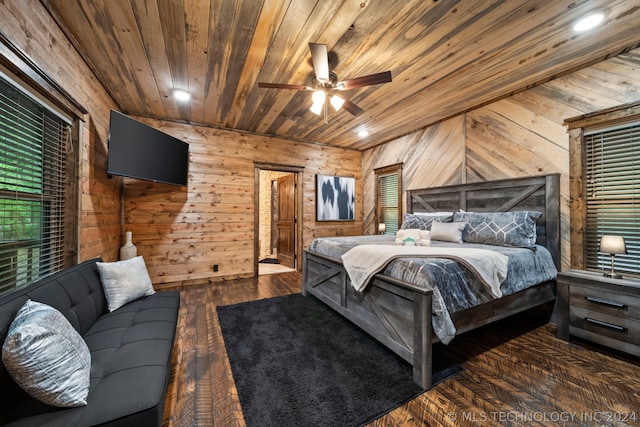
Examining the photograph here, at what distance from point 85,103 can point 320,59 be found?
8.06 ft

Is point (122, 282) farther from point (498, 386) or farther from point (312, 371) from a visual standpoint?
point (498, 386)

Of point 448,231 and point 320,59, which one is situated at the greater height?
point 320,59

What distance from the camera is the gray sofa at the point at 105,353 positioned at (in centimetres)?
96

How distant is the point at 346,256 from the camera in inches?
101

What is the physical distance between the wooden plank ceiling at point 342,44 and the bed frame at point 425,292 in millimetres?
1312

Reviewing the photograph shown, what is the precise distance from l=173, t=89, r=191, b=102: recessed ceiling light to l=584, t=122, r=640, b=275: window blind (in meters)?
4.74

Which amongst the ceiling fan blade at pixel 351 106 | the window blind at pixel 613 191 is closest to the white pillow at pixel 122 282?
the ceiling fan blade at pixel 351 106

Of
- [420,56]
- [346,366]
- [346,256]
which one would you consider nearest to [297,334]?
[346,366]

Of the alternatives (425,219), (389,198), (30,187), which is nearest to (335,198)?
(389,198)

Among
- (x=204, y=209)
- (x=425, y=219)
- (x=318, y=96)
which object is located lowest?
(x=425, y=219)

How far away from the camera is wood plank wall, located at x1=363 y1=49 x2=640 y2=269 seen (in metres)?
2.50

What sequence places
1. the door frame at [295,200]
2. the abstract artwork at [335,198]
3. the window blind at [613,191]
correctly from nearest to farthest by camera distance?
1. the window blind at [613,191]
2. the door frame at [295,200]
3. the abstract artwork at [335,198]

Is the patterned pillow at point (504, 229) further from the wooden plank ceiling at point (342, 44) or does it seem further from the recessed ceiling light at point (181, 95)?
the recessed ceiling light at point (181, 95)

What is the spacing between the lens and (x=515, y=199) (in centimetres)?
314
